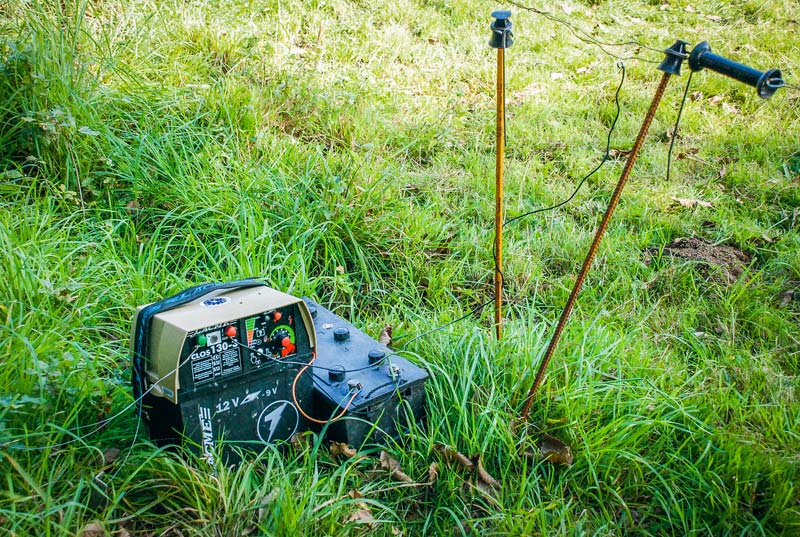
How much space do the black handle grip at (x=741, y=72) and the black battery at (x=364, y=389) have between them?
141 cm

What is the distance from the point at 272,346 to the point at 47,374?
773 mm

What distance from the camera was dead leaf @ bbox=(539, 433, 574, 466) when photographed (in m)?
2.45

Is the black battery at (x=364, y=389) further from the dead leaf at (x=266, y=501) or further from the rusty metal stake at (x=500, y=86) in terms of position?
the rusty metal stake at (x=500, y=86)

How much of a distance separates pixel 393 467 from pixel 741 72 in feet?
5.54

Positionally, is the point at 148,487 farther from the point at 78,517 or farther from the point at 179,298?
the point at 179,298

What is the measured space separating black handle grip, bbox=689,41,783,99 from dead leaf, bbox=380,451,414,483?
5.35 ft

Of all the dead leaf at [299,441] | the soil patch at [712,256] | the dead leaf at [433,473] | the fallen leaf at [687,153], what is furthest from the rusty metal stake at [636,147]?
the fallen leaf at [687,153]

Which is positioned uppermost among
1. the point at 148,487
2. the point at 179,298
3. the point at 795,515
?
the point at 179,298

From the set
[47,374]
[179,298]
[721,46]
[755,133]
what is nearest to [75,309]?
[47,374]

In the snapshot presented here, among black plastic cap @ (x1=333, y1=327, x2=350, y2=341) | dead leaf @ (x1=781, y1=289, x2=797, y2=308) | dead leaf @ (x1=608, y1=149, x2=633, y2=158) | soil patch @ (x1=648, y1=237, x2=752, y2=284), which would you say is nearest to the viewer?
black plastic cap @ (x1=333, y1=327, x2=350, y2=341)

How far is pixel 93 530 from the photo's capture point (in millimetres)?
1928

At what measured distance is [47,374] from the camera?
2.24 metres

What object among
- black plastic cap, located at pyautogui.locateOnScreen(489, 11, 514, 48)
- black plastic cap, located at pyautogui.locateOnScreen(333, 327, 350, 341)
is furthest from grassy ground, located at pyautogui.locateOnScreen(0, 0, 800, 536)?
black plastic cap, located at pyautogui.locateOnScreen(489, 11, 514, 48)

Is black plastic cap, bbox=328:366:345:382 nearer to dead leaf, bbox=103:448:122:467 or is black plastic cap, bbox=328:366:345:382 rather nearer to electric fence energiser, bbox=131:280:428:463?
electric fence energiser, bbox=131:280:428:463
